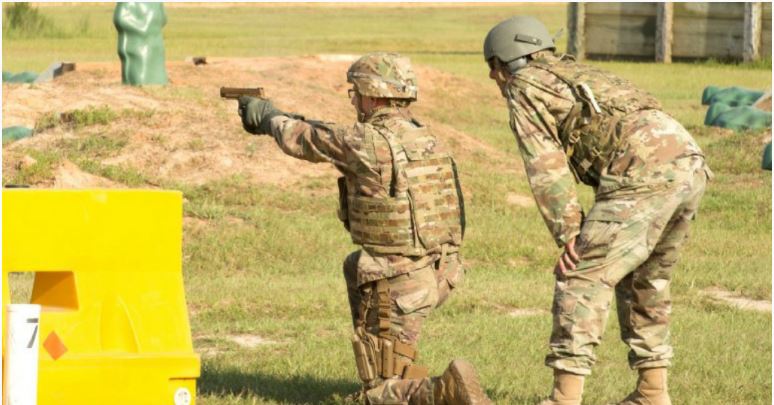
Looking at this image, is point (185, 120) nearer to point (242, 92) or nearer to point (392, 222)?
point (242, 92)

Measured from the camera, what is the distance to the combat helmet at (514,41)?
6996 mm

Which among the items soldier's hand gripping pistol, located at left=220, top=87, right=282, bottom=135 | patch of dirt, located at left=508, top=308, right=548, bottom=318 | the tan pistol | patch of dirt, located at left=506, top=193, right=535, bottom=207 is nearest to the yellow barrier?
soldier's hand gripping pistol, located at left=220, top=87, right=282, bottom=135

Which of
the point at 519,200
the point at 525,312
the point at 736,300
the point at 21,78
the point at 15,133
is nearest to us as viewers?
the point at 525,312

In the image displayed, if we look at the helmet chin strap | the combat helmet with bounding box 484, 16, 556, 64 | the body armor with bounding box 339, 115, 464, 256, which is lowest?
the body armor with bounding box 339, 115, 464, 256

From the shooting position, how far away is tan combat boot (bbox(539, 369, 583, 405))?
6.81 metres

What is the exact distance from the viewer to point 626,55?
35.8m

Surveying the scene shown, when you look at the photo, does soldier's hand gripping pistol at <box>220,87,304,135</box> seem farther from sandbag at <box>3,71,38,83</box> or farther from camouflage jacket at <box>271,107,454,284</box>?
sandbag at <box>3,71,38,83</box>

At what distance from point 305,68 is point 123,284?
14.9 metres

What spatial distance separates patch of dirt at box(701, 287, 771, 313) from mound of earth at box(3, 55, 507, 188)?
16.6 feet

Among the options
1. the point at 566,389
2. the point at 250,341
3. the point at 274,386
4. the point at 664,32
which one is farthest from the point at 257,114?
the point at 664,32

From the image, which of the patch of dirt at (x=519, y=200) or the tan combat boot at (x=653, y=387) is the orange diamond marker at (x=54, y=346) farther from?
the patch of dirt at (x=519, y=200)

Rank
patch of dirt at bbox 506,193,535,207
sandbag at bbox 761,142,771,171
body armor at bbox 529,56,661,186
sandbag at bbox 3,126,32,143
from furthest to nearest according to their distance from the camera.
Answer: sandbag at bbox 761,142,771,171, sandbag at bbox 3,126,32,143, patch of dirt at bbox 506,193,535,207, body armor at bbox 529,56,661,186

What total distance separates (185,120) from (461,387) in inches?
402

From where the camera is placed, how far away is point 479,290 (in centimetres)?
1149
